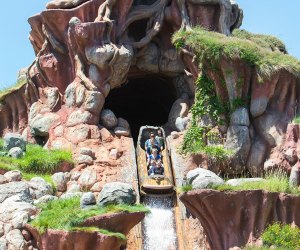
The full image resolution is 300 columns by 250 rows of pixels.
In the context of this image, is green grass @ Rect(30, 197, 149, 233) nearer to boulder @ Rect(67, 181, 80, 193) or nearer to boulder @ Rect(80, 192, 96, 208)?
boulder @ Rect(80, 192, 96, 208)

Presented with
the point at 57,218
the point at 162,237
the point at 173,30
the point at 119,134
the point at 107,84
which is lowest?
the point at 162,237

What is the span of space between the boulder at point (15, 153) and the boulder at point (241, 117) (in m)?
6.46

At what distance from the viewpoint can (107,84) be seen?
21.1m

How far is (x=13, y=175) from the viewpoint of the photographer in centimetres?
1644

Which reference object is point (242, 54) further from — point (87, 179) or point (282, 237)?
point (282, 237)

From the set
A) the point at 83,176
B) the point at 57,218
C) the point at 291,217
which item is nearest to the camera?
the point at 57,218

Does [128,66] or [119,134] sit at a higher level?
[128,66]

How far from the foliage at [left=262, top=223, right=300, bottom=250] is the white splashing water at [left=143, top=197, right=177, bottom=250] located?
11.1 ft

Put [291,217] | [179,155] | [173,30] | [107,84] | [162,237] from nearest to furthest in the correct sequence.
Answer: [291,217]
[162,237]
[179,155]
[107,84]
[173,30]

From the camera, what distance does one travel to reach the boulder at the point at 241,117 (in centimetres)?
1905

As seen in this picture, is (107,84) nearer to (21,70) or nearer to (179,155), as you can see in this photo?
(179,155)

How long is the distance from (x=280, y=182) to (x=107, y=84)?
846 centimetres

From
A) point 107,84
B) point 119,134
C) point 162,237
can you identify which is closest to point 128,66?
point 107,84

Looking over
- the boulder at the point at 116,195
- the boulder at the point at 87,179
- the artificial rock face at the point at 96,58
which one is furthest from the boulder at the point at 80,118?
the boulder at the point at 116,195
